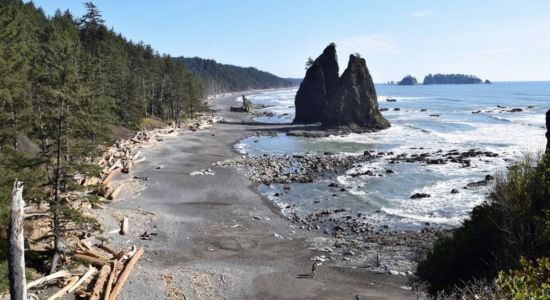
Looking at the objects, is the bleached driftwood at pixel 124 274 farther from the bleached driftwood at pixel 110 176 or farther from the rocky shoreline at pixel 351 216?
the bleached driftwood at pixel 110 176

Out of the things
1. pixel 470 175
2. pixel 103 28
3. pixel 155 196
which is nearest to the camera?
pixel 155 196

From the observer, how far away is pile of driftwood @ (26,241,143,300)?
56.3 ft

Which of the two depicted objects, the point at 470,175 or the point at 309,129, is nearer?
the point at 470,175

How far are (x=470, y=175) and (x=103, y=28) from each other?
66763 mm

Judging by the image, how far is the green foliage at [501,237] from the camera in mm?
13445

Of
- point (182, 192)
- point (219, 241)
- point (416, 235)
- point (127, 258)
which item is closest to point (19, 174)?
point (127, 258)

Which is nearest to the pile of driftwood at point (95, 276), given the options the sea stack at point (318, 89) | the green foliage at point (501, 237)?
the green foliage at point (501, 237)

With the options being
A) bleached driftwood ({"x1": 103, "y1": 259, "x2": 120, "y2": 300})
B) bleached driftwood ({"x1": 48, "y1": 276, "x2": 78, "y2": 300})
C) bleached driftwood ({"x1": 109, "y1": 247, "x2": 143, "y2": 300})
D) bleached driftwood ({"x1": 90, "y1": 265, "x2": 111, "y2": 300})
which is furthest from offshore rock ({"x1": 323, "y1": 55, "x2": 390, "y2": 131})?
bleached driftwood ({"x1": 48, "y1": 276, "x2": 78, "y2": 300})

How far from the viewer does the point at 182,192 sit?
35.9 meters

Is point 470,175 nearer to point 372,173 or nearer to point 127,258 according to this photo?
point 372,173

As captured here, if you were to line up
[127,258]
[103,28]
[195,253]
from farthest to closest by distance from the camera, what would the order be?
[103,28], [195,253], [127,258]

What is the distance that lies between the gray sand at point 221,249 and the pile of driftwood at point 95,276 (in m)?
0.58

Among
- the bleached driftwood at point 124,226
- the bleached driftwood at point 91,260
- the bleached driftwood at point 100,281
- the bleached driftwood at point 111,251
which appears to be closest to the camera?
the bleached driftwood at point 100,281

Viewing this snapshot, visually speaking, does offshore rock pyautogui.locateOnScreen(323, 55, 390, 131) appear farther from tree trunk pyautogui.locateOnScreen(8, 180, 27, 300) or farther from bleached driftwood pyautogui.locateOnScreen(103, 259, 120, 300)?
tree trunk pyautogui.locateOnScreen(8, 180, 27, 300)
